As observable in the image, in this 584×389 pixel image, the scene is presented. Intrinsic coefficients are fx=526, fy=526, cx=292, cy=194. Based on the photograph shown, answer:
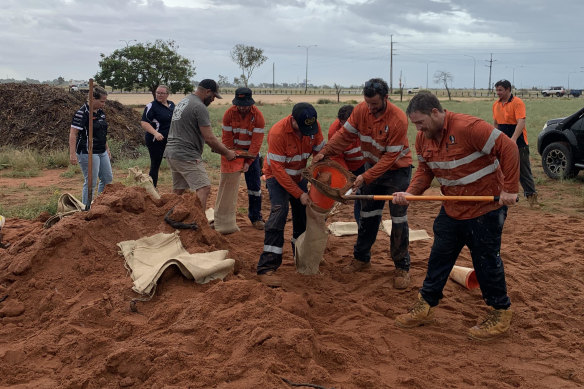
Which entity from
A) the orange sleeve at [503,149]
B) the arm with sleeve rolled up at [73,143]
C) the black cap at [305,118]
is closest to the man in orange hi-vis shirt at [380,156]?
the black cap at [305,118]

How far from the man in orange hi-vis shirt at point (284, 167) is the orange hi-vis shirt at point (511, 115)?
465 centimetres

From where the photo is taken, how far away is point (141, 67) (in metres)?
29.5

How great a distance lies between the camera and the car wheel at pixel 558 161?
10.8 meters

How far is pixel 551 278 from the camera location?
5.75m

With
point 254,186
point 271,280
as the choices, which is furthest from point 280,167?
point 254,186

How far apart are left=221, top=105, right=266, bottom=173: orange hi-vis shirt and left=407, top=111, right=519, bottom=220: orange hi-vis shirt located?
3286 millimetres

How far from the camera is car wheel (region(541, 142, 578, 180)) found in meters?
10.8

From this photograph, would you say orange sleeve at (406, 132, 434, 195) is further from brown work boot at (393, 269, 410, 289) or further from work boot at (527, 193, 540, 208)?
work boot at (527, 193, 540, 208)

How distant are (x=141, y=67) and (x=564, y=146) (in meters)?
24.2

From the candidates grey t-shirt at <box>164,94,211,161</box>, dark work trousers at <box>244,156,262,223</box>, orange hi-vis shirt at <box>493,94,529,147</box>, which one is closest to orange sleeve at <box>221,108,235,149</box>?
dark work trousers at <box>244,156,262,223</box>

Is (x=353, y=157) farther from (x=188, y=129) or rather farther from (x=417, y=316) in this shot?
(x=417, y=316)

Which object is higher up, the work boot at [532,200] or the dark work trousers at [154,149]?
the dark work trousers at [154,149]

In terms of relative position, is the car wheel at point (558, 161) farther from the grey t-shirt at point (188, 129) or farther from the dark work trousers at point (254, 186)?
the grey t-shirt at point (188, 129)

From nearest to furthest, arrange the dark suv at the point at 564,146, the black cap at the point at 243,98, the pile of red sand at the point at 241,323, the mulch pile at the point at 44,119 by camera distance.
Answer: the pile of red sand at the point at 241,323
the black cap at the point at 243,98
the dark suv at the point at 564,146
the mulch pile at the point at 44,119
